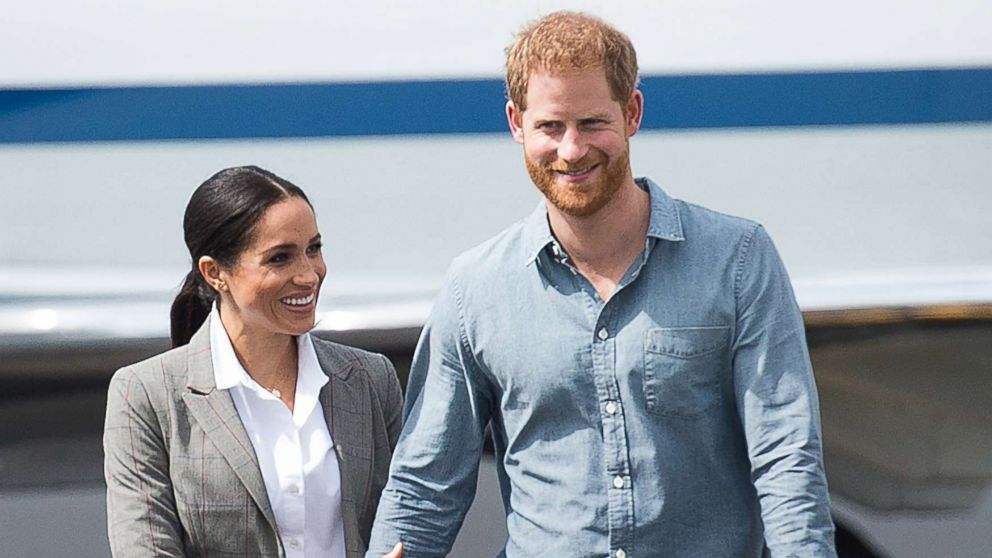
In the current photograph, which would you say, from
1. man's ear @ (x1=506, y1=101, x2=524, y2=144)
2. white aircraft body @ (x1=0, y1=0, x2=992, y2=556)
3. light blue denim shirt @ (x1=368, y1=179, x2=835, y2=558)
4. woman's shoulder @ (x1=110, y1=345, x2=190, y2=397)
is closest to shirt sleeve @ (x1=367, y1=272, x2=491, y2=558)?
light blue denim shirt @ (x1=368, y1=179, x2=835, y2=558)

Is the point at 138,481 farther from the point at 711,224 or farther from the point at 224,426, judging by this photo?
the point at 711,224

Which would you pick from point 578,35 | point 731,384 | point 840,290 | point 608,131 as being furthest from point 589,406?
point 840,290

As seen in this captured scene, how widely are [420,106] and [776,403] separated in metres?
1.21

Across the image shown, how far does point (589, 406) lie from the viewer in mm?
1790

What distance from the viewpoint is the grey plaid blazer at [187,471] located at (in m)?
1.92

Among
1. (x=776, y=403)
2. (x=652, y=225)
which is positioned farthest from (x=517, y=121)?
(x=776, y=403)

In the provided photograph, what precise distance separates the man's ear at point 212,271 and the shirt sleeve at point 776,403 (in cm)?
74

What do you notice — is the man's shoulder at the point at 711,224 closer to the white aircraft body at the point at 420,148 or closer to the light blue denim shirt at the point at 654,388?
the light blue denim shirt at the point at 654,388

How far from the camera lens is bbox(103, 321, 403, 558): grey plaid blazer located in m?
1.92

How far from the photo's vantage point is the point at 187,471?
1.94 meters

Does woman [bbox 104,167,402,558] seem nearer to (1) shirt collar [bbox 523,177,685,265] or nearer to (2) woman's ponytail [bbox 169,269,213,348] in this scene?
(2) woman's ponytail [bbox 169,269,213,348]

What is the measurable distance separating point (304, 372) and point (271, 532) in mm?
230

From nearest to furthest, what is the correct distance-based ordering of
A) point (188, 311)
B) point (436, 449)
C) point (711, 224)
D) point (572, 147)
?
1. point (572, 147)
2. point (711, 224)
3. point (436, 449)
4. point (188, 311)

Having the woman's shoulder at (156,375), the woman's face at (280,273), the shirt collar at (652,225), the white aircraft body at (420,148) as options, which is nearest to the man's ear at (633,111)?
the shirt collar at (652,225)
